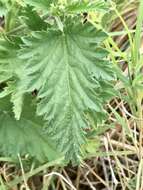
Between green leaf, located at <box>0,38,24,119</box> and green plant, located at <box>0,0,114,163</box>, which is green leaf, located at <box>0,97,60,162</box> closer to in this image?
green leaf, located at <box>0,38,24,119</box>

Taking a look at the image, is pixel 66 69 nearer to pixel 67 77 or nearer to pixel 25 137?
→ pixel 67 77

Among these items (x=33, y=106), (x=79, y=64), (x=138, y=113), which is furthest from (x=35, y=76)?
(x=138, y=113)

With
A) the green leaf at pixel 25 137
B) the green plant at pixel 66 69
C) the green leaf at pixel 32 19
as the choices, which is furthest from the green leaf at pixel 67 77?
the green leaf at pixel 25 137

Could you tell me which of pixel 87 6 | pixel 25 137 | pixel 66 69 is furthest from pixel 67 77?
pixel 25 137

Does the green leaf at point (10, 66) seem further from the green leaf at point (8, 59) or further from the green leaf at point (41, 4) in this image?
the green leaf at point (41, 4)

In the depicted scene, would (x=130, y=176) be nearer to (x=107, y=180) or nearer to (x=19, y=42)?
(x=107, y=180)

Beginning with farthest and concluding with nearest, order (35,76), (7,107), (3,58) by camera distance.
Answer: (7,107) → (3,58) → (35,76)

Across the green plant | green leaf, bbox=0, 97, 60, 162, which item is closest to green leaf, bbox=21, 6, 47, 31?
the green plant
